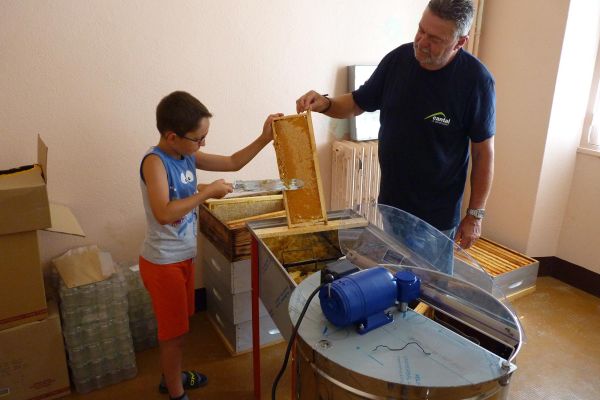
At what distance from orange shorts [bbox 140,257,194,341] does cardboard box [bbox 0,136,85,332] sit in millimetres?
435

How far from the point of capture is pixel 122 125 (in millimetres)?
2178

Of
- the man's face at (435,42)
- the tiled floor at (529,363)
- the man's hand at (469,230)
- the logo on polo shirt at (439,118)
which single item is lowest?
the tiled floor at (529,363)

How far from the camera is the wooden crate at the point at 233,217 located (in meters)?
2.05

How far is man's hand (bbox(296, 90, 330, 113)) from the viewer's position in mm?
1811

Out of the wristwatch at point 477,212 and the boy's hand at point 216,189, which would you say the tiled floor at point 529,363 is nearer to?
the wristwatch at point 477,212

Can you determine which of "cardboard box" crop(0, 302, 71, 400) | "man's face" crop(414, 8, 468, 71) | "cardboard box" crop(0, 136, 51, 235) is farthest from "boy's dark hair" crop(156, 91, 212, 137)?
"cardboard box" crop(0, 302, 71, 400)

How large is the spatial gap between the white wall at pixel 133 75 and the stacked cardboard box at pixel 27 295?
23cm

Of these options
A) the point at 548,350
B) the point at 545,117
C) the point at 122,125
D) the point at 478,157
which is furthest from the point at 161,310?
the point at 545,117

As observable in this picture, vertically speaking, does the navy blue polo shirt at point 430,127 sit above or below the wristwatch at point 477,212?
above

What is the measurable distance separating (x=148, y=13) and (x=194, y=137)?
36.9 inches

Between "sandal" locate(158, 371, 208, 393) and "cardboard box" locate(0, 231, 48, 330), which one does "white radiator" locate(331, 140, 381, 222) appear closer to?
"sandal" locate(158, 371, 208, 393)

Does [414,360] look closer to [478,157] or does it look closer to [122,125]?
[478,157]

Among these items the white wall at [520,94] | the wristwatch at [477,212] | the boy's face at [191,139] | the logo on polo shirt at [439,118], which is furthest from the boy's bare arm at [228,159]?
the white wall at [520,94]

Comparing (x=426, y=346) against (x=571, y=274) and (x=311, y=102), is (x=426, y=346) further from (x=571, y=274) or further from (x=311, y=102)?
(x=571, y=274)
